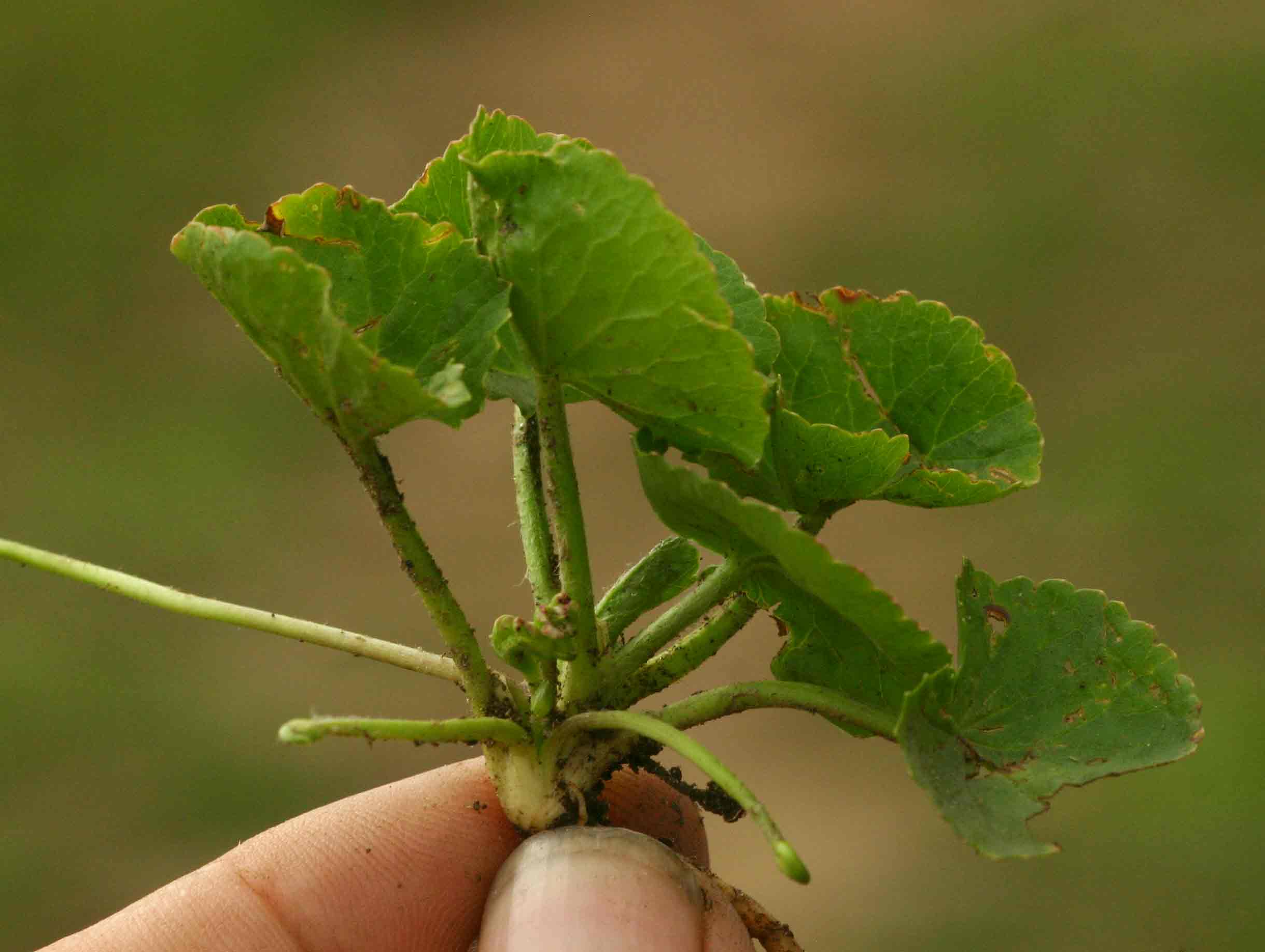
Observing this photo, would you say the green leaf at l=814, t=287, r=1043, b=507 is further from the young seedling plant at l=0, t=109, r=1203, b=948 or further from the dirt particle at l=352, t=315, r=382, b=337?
the dirt particle at l=352, t=315, r=382, b=337

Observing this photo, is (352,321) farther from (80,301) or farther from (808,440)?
(80,301)

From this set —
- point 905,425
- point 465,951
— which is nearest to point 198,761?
point 465,951

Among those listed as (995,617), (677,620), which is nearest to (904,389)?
(995,617)

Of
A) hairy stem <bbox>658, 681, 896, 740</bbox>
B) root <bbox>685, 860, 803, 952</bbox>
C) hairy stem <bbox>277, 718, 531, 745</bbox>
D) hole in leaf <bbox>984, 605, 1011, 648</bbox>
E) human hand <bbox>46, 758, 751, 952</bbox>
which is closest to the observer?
hairy stem <bbox>277, 718, 531, 745</bbox>

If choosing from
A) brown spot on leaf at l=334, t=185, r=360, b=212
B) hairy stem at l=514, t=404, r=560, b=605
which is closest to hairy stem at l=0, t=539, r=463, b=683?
hairy stem at l=514, t=404, r=560, b=605

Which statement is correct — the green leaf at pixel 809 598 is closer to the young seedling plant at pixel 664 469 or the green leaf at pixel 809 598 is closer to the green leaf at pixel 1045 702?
the young seedling plant at pixel 664 469

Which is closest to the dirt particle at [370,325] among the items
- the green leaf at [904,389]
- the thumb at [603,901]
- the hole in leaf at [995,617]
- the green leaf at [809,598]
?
the green leaf at [809,598]
